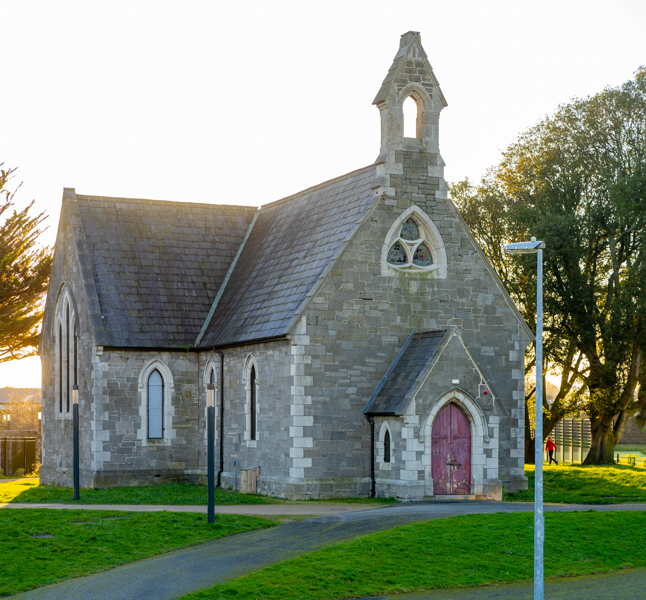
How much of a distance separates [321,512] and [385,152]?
11.2m

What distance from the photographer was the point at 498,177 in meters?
46.4

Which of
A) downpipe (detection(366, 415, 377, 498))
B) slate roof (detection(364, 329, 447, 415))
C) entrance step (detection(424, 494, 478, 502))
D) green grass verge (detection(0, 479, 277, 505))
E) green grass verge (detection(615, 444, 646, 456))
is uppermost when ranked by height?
slate roof (detection(364, 329, 447, 415))

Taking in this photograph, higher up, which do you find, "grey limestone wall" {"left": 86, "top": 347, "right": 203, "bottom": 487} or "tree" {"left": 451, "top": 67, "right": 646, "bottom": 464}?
"tree" {"left": 451, "top": 67, "right": 646, "bottom": 464}

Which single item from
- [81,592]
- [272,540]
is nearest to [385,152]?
[272,540]

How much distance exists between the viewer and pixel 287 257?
31234mm

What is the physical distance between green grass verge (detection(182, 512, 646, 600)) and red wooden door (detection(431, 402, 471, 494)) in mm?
4605

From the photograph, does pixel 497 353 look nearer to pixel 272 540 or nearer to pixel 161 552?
pixel 272 540

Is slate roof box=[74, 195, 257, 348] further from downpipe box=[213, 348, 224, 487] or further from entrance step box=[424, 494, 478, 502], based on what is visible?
entrance step box=[424, 494, 478, 502]

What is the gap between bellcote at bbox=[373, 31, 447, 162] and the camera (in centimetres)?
2861

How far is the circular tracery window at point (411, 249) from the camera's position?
1125 inches

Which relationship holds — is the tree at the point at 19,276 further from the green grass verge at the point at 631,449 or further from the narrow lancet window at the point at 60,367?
the green grass verge at the point at 631,449

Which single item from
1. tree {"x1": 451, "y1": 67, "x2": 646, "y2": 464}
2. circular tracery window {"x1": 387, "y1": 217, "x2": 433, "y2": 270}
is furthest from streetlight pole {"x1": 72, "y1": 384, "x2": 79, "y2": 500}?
tree {"x1": 451, "y1": 67, "x2": 646, "y2": 464}

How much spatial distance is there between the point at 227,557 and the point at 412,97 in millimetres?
16670

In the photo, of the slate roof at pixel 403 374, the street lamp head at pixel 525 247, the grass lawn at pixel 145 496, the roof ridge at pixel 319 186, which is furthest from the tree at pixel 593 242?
the street lamp head at pixel 525 247
